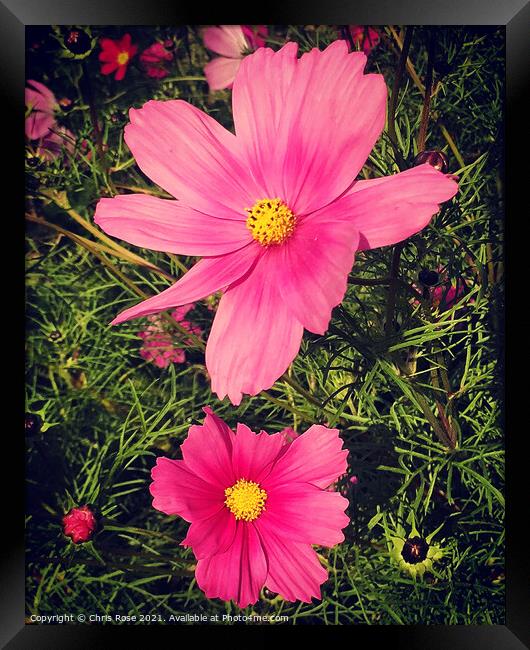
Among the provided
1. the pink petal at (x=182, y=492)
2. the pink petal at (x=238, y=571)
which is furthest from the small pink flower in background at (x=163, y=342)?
the pink petal at (x=238, y=571)

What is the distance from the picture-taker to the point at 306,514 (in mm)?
835

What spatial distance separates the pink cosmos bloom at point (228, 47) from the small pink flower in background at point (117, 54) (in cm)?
11

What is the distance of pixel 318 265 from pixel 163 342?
239 mm

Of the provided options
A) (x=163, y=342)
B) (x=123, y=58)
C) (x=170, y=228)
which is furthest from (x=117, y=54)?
(x=163, y=342)

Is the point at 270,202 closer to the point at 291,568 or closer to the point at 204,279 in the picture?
the point at 204,279

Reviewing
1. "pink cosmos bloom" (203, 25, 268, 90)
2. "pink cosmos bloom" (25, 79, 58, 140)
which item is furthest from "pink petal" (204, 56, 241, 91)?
"pink cosmos bloom" (25, 79, 58, 140)

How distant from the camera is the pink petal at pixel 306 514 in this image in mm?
833

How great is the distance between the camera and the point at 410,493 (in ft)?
2.77

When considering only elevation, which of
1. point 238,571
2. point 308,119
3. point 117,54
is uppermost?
point 117,54

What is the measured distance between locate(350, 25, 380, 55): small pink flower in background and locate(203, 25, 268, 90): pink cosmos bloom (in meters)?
0.12

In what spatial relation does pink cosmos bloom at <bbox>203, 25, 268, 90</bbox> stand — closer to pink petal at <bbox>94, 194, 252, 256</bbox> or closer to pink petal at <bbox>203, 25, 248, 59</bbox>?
pink petal at <bbox>203, 25, 248, 59</bbox>

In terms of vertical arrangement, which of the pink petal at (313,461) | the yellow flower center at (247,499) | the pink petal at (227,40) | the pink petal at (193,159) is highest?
the pink petal at (227,40)

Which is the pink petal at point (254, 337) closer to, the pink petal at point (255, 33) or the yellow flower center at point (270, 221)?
the yellow flower center at point (270, 221)
